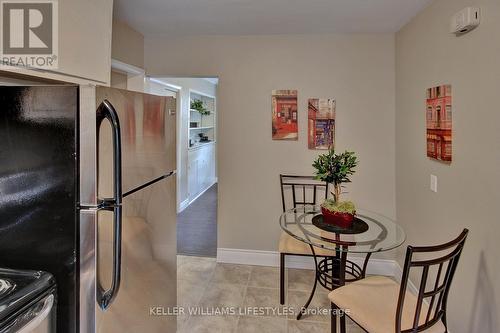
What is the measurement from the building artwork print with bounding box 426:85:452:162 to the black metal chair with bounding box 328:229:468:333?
28.8 inches

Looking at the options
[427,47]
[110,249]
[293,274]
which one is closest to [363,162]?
[427,47]

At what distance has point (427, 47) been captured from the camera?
7.29ft

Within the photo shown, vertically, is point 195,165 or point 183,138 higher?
Answer: point 183,138

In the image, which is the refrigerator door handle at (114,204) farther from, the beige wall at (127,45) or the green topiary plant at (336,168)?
the beige wall at (127,45)

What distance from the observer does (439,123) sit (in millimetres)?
2035

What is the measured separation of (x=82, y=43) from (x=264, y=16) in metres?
1.57

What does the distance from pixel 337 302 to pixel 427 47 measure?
1.96m

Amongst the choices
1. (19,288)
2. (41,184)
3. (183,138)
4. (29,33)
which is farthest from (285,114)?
(183,138)

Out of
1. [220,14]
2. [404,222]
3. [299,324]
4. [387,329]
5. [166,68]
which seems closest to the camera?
[387,329]

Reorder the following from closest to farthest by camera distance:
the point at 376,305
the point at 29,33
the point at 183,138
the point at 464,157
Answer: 1. the point at 29,33
2. the point at 376,305
3. the point at 464,157
4. the point at 183,138

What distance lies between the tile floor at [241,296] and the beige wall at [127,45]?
2.16m

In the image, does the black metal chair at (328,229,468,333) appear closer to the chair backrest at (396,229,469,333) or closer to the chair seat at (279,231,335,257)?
the chair backrest at (396,229,469,333)

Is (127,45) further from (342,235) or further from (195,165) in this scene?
(195,165)

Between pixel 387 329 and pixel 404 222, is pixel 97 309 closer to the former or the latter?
pixel 387 329
